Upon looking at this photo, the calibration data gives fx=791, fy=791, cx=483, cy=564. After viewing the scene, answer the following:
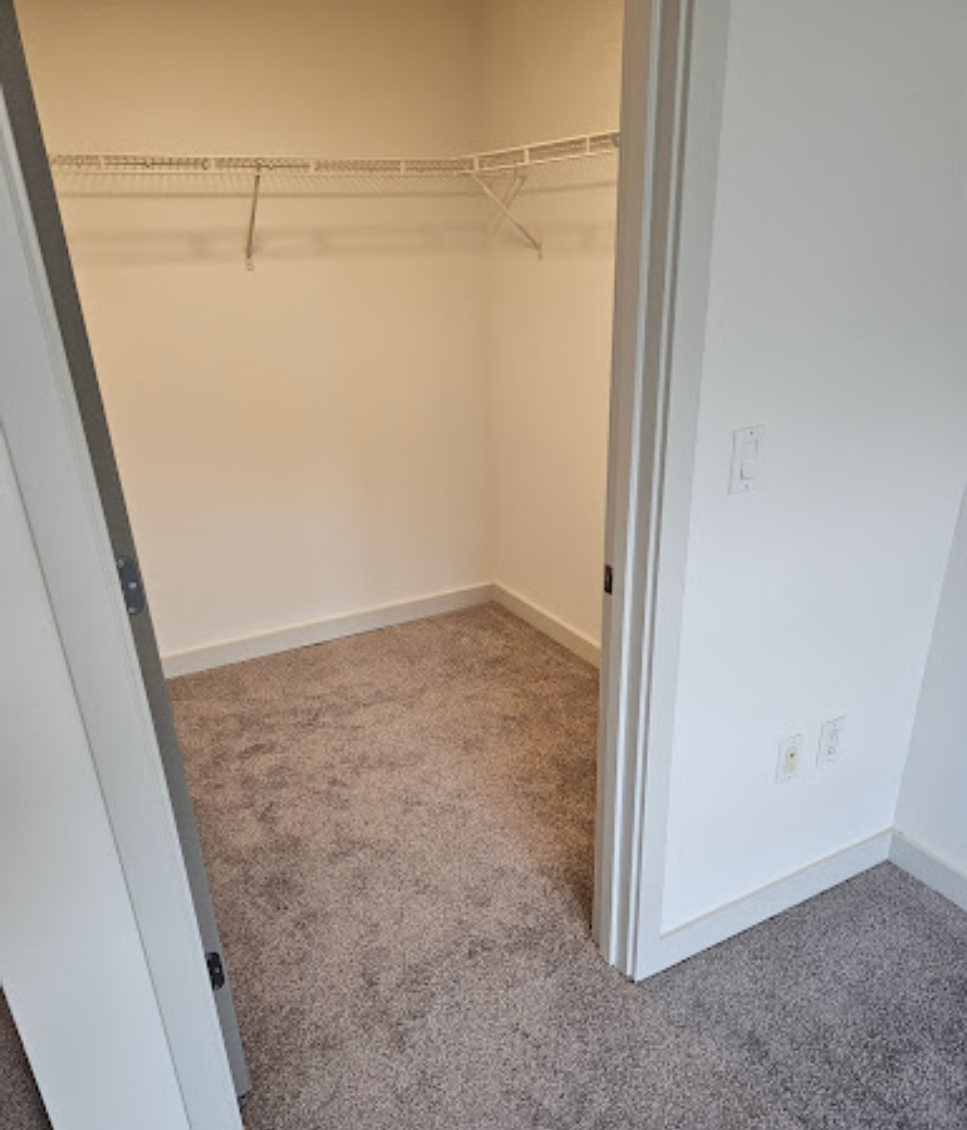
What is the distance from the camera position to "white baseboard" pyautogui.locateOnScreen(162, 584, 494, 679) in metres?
3.11

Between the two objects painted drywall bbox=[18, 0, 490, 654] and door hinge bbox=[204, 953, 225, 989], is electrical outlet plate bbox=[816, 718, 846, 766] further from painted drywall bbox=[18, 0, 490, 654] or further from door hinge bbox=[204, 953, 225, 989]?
painted drywall bbox=[18, 0, 490, 654]

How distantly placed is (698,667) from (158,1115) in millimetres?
1177

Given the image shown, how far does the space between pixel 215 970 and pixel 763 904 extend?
1.23 m

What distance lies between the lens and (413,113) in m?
2.90

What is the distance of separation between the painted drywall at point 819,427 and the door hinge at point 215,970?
0.91 m

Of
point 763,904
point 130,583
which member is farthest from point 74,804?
point 763,904

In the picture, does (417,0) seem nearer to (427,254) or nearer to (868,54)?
(427,254)

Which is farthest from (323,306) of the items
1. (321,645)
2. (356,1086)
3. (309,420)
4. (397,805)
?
(356,1086)

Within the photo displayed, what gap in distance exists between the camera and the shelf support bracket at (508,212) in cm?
288

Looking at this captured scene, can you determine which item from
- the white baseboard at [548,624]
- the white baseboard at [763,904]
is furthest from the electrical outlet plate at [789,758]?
the white baseboard at [548,624]

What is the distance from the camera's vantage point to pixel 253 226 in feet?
9.02

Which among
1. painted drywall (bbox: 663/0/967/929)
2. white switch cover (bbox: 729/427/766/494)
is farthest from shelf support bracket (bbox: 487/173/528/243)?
white switch cover (bbox: 729/427/766/494)

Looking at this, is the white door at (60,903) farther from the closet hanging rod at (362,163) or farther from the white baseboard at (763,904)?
the closet hanging rod at (362,163)

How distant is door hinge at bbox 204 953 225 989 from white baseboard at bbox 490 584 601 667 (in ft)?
5.73
